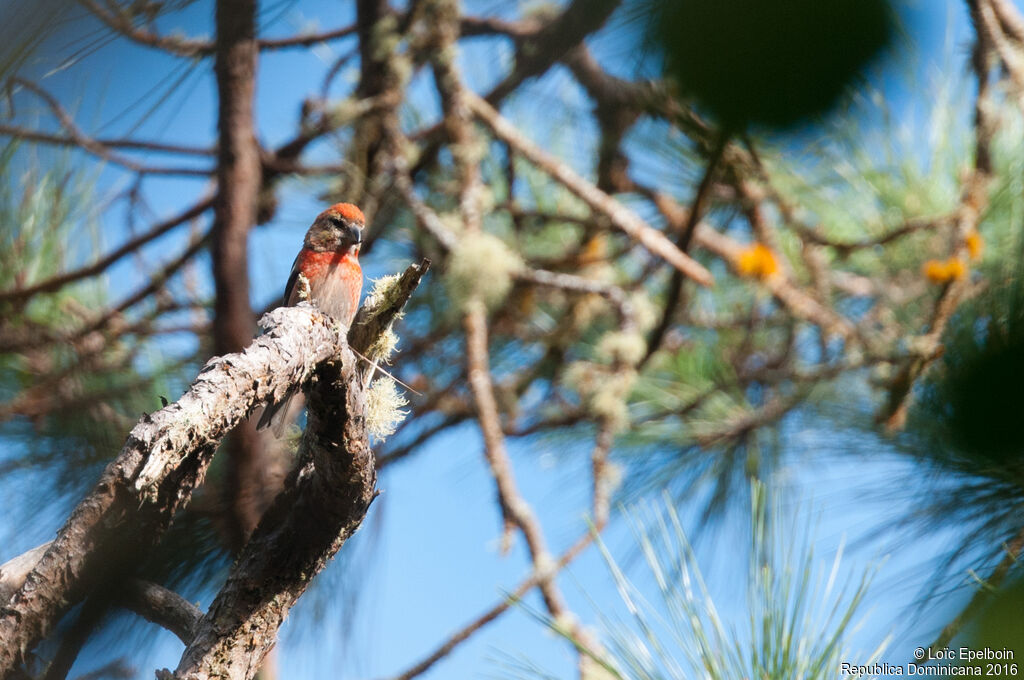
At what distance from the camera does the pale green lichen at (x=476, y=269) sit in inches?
143

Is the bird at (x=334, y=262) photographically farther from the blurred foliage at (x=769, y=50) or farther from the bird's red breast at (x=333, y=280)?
the blurred foliage at (x=769, y=50)

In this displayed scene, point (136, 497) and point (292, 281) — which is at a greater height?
point (292, 281)

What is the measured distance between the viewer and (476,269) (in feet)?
11.9

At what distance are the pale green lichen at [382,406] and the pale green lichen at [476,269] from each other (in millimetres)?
1549

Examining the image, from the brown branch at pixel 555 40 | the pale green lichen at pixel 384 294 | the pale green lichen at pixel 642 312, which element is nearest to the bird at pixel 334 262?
the brown branch at pixel 555 40

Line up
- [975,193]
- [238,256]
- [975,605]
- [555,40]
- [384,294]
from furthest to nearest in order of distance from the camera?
[975,193], [238,256], [555,40], [384,294], [975,605]

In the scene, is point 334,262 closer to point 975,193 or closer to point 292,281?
point 292,281

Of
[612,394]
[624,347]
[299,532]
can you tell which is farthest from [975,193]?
[299,532]

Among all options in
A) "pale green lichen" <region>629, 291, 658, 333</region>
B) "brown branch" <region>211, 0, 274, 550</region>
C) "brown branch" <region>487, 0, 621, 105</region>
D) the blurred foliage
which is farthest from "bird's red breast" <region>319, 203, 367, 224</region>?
the blurred foliage

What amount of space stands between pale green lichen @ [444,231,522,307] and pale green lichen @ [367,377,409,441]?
1549 mm

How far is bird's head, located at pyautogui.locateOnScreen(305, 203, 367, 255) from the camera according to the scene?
3301 millimetres

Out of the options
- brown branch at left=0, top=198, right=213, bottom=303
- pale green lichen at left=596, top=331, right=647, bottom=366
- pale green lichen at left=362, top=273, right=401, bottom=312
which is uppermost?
pale green lichen at left=596, top=331, right=647, bottom=366

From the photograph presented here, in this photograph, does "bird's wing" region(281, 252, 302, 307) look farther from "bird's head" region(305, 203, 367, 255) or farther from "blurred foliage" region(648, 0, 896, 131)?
"blurred foliage" region(648, 0, 896, 131)

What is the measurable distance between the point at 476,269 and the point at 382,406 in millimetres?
1612
